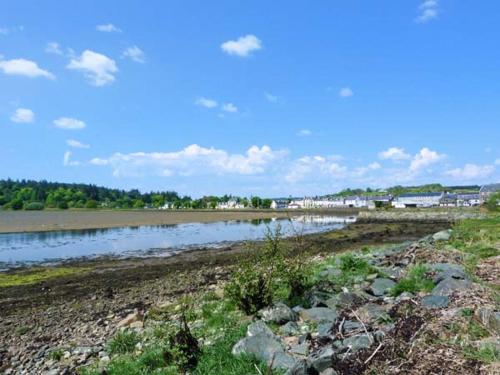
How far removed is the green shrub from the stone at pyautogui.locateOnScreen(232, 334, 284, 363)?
3030 mm

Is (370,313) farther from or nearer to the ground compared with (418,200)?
nearer to the ground

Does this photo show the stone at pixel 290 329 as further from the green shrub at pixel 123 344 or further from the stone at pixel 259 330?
the green shrub at pixel 123 344

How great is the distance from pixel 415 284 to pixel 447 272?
63cm

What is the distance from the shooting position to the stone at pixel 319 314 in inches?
246

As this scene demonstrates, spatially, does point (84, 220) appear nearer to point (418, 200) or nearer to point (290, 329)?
point (290, 329)

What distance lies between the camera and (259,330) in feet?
19.3

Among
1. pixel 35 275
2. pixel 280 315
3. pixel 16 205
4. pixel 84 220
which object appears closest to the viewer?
pixel 280 315

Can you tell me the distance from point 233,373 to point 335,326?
1.43 meters

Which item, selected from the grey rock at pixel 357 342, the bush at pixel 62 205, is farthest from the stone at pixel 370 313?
the bush at pixel 62 205

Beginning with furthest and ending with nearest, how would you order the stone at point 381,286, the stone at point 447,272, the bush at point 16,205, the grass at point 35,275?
the bush at point 16,205, the grass at point 35,275, the stone at point 381,286, the stone at point 447,272

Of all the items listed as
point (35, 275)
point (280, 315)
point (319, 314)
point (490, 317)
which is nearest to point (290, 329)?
point (280, 315)

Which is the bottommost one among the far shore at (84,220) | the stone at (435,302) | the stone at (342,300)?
the far shore at (84,220)

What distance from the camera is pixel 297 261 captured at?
8656 mm

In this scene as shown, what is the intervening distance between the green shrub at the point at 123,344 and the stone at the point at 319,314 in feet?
11.2
